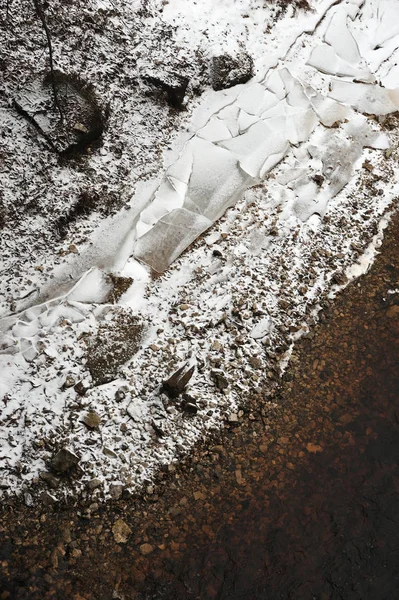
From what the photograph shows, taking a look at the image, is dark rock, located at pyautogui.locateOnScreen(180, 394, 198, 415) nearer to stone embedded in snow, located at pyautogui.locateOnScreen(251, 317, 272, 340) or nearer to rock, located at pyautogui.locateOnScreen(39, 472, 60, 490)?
stone embedded in snow, located at pyautogui.locateOnScreen(251, 317, 272, 340)

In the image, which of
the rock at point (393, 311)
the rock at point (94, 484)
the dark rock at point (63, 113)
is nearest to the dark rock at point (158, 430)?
the rock at point (94, 484)

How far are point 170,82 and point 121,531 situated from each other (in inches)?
135

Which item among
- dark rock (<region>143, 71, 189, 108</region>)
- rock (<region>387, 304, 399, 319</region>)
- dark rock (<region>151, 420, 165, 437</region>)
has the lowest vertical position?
dark rock (<region>151, 420, 165, 437</region>)

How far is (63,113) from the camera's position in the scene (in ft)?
12.8

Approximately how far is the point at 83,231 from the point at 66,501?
6.26 ft

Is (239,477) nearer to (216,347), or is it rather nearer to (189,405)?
(189,405)

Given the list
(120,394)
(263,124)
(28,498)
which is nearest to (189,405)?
(120,394)

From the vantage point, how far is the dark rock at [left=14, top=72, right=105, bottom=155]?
3.85 metres

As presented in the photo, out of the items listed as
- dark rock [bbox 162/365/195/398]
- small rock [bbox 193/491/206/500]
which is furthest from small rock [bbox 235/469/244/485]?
dark rock [bbox 162/365/195/398]

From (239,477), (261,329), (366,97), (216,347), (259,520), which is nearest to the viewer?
(259,520)

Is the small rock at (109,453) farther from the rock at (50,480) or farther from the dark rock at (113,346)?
the dark rock at (113,346)

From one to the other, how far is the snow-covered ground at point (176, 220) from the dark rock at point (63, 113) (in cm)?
10

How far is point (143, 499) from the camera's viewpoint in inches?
118

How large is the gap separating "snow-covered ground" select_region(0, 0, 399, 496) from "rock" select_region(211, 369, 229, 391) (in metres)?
0.01
